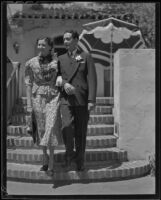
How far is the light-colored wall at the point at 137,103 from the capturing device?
714cm

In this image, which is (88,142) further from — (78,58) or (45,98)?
(78,58)

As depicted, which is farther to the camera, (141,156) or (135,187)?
(141,156)

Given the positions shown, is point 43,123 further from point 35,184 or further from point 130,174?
point 130,174

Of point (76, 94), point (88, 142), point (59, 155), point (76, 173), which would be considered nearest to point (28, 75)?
point (76, 94)

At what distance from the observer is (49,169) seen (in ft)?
19.9

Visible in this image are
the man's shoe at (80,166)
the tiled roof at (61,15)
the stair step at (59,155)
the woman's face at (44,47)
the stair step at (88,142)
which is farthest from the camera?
the tiled roof at (61,15)

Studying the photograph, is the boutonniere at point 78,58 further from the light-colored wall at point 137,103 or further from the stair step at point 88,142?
the stair step at point 88,142

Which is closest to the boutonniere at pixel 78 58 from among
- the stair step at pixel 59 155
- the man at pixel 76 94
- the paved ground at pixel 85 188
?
the man at pixel 76 94

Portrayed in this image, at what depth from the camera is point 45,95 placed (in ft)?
19.6

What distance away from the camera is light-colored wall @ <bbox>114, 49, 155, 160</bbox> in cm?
714

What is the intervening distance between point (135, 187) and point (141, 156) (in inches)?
47.5

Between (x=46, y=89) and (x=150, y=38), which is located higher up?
(x=150, y=38)
